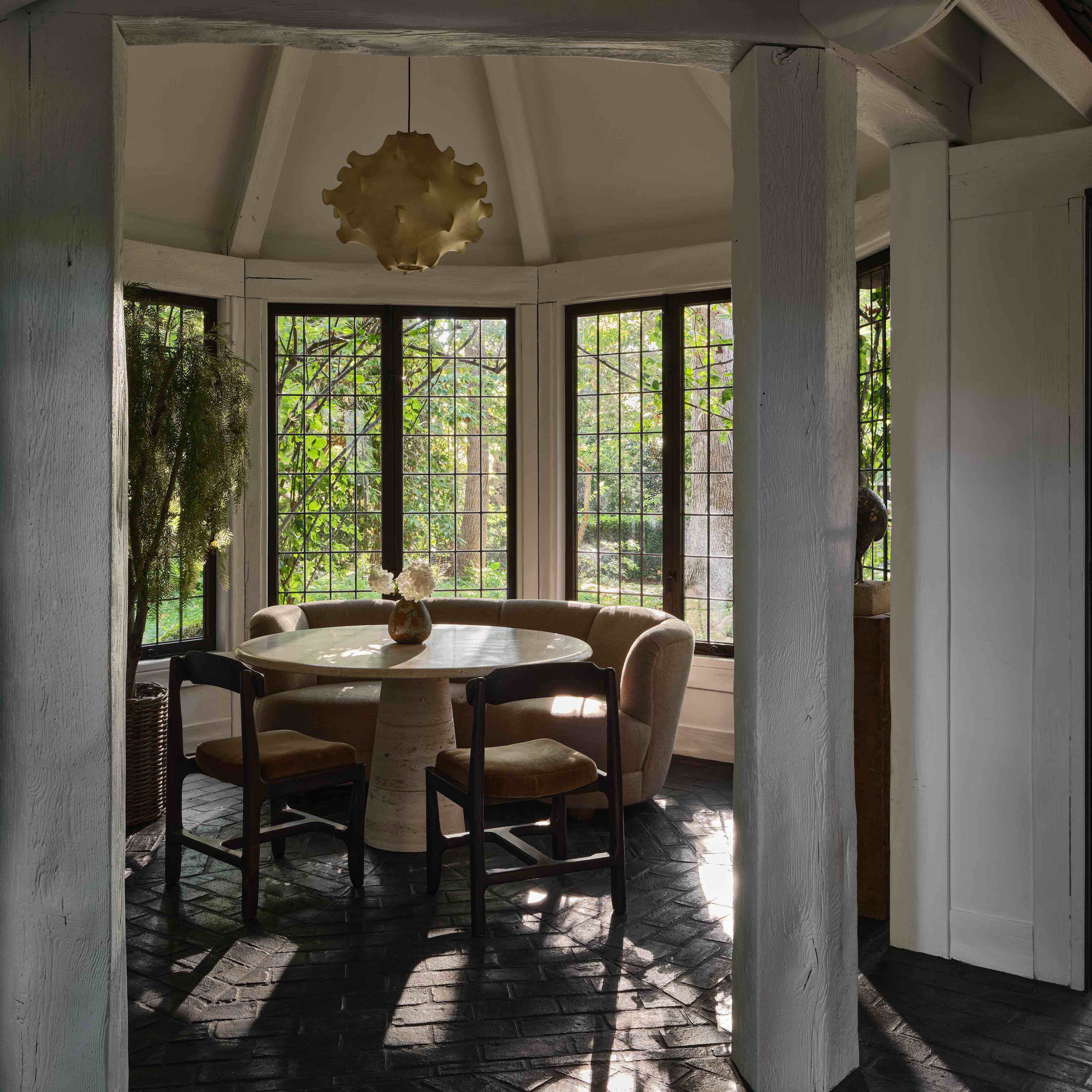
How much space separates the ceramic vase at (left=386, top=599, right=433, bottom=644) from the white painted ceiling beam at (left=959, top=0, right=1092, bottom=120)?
318 centimetres

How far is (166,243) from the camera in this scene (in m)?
6.23

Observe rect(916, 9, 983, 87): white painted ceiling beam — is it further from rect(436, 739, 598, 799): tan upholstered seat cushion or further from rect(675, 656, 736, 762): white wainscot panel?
rect(675, 656, 736, 762): white wainscot panel

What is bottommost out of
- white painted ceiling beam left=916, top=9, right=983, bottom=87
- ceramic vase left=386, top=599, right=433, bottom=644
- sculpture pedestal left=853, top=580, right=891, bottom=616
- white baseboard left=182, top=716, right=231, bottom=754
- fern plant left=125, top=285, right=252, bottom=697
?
white baseboard left=182, top=716, right=231, bottom=754

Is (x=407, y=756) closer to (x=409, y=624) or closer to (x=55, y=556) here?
(x=409, y=624)

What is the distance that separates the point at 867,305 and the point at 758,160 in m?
2.47

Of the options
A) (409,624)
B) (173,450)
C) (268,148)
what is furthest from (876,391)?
(268,148)

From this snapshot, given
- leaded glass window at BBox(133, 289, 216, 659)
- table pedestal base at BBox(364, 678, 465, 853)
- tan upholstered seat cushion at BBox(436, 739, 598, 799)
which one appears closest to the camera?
tan upholstered seat cushion at BBox(436, 739, 598, 799)

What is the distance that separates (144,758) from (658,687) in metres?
2.59

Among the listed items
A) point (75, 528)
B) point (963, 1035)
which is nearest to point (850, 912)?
point (963, 1035)

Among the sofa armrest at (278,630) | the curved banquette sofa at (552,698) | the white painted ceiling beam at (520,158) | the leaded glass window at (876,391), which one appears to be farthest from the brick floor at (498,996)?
the white painted ceiling beam at (520,158)

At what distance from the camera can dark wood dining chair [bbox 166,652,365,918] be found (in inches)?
151

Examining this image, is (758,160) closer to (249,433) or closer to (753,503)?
(753,503)

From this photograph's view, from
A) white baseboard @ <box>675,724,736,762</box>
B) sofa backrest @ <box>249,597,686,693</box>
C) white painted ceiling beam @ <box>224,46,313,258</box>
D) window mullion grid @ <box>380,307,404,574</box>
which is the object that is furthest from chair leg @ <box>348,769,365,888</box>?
white painted ceiling beam @ <box>224,46,313,258</box>

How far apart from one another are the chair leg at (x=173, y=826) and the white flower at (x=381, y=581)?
3.99 ft
